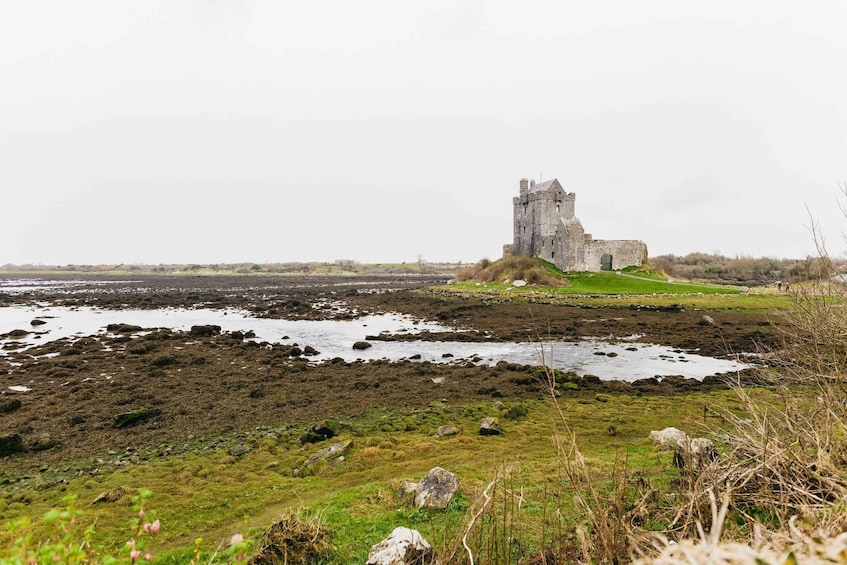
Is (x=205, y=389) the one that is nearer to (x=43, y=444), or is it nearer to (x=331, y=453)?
(x=43, y=444)

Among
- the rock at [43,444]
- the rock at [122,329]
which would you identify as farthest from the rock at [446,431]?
the rock at [122,329]

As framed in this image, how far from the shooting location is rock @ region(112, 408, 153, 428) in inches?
556

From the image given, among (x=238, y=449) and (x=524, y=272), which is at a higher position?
(x=524, y=272)

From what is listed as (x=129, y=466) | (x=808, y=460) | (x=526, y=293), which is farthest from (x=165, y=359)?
(x=526, y=293)

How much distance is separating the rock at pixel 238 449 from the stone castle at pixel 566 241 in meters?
51.8

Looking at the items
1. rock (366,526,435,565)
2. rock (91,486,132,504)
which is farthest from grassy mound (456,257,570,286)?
rock (366,526,435,565)

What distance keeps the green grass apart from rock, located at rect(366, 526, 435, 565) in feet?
1.18

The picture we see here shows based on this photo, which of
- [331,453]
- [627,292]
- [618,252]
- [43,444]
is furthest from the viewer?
[618,252]

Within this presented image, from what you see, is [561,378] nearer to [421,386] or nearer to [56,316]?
[421,386]

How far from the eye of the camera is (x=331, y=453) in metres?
11.2

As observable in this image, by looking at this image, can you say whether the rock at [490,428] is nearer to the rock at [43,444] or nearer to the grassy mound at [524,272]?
the rock at [43,444]

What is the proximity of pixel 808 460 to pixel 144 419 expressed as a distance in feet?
55.3

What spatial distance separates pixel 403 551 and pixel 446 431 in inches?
290

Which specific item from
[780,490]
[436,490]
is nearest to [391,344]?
[436,490]
